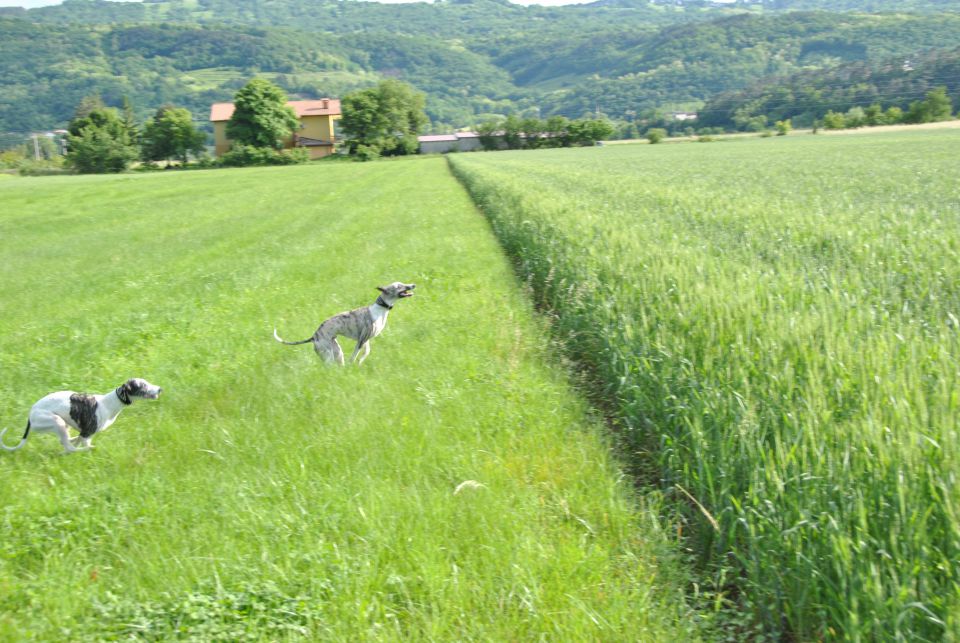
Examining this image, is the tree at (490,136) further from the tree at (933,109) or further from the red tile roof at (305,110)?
the tree at (933,109)

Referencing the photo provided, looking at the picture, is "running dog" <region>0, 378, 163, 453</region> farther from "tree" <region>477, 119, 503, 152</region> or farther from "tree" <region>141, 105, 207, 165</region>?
"tree" <region>477, 119, 503, 152</region>

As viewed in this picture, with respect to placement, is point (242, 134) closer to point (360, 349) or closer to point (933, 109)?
point (933, 109)

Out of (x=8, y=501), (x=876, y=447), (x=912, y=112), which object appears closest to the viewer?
(x=876, y=447)

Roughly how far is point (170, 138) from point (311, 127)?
113 ft

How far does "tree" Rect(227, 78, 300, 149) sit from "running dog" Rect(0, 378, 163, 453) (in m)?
110

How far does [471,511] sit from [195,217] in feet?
89.0

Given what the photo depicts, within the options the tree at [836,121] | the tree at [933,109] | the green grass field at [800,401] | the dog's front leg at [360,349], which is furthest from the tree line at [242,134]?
the green grass field at [800,401]

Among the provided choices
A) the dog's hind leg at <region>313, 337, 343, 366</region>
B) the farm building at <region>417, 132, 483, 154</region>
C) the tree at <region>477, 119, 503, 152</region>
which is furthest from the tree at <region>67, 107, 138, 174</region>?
the dog's hind leg at <region>313, 337, 343, 366</region>

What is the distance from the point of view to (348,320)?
7.36m

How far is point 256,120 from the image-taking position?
4200 inches

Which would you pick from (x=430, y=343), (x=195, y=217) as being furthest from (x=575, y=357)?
(x=195, y=217)

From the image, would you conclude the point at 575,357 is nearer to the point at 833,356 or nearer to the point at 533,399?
the point at 533,399

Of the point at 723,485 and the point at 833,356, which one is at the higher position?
the point at 833,356

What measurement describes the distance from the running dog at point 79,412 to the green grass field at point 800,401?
4.13m
